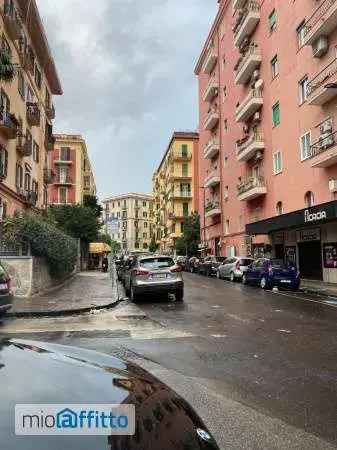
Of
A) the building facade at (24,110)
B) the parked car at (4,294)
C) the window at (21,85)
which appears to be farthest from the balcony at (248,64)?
the parked car at (4,294)

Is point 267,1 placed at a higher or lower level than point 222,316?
higher

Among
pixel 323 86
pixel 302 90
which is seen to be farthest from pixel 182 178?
pixel 323 86

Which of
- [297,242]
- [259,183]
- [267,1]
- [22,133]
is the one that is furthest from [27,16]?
[297,242]

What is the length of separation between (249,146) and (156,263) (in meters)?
20.9

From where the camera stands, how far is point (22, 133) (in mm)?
29344

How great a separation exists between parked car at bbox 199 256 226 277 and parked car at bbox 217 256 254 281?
3.74 metres

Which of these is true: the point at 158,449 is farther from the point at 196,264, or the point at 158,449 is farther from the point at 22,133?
the point at 196,264

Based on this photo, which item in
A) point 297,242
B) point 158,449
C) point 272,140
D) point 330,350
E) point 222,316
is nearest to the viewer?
point 158,449

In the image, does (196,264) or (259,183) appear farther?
(196,264)

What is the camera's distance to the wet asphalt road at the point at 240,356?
4352 mm

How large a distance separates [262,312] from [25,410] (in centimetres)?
1141

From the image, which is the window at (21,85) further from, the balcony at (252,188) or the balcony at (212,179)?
the balcony at (212,179)

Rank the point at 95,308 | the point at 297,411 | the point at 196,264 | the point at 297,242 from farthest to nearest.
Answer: the point at 196,264 → the point at 297,242 → the point at 95,308 → the point at 297,411

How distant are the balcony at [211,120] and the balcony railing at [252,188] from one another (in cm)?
1281
